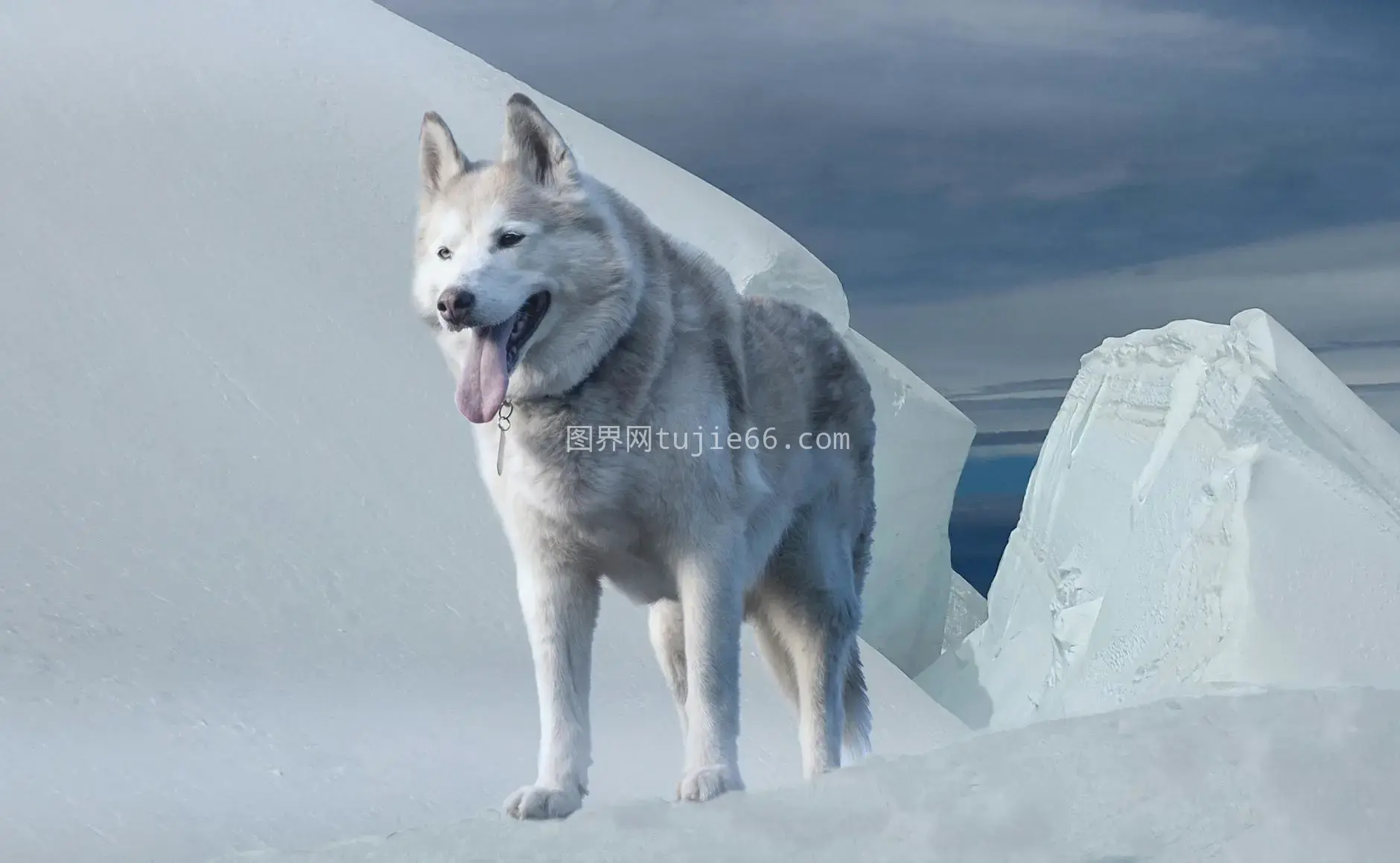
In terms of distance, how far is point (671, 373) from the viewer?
2.98m

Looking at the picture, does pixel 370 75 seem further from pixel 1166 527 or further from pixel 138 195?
pixel 1166 527

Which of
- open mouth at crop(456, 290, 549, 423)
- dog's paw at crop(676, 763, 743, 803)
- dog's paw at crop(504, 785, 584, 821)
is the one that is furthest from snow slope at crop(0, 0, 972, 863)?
open mouth at crop(456, 290, 549, 423)

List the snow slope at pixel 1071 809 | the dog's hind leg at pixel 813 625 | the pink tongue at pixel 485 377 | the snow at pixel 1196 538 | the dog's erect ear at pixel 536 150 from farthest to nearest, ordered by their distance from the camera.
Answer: the snow at pixel 1196 538 → the dog's hind leg at pixel 813 625 → the dog's erect ear at pixel 536 150 → the pink tongue at pixel 485 377 → the snow slope at pixel 1071 809

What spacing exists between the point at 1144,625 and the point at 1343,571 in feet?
5.13

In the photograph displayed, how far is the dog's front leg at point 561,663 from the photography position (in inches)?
115

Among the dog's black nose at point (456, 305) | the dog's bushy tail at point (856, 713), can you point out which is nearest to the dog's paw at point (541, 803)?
the dog's black nose at point (456, 305)

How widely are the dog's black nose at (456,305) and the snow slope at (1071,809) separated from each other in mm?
1080

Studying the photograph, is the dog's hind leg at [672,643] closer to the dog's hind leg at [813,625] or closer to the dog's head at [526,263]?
the dog's hind leg at [813,625]

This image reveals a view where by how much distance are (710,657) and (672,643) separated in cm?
64

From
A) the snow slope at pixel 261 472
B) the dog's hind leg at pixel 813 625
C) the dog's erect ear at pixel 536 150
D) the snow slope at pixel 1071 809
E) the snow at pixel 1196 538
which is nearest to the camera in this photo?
the snow slope at pixel 1071 809

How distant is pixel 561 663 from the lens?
2979 mm

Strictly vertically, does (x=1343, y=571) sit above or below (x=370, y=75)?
below

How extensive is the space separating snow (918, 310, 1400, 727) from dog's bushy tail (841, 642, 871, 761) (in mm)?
992

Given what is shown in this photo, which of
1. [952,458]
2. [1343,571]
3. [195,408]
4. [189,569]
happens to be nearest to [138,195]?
[195,408]
